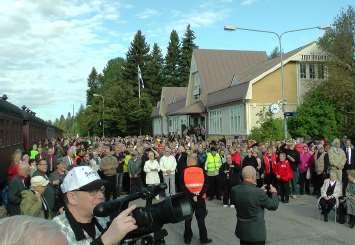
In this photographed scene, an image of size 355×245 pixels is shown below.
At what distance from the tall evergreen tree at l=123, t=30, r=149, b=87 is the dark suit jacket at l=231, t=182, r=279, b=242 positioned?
8660 cm

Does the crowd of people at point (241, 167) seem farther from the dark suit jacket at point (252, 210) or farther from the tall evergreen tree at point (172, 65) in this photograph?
the tall evergreen tree at point (172, 65)

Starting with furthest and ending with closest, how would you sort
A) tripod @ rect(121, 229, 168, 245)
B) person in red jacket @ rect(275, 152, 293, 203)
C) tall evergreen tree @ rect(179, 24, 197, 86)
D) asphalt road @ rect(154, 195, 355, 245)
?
tall evergreen tree @ rect(179, 24, 197, 86), person in red jacket @ rect(275, 152, 293, 203), asphalt road @ rect(154, 195, 355, 245), tripod @ rect(121, 229, 168, 245)

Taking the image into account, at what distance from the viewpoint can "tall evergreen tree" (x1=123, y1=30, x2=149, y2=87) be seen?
307ft

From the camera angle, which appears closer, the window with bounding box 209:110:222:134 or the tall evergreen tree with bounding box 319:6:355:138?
the tall evergreen tree with bounding box 319:6:355:138

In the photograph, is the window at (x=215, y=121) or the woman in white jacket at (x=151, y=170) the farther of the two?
the window at (x=215, y=121)

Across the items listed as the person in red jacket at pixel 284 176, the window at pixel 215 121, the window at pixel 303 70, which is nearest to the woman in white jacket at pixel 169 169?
the person in red jacket at pixel 284 176

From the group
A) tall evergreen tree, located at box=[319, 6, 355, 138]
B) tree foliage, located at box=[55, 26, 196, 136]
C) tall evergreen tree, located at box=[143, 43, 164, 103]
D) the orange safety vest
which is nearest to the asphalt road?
the orange safety vest

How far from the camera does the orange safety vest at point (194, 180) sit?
1056 cm

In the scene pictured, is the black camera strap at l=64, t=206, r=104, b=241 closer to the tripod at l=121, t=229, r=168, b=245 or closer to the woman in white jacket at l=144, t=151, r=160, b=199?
the tripod at l=121, t=229, r=168, b=245

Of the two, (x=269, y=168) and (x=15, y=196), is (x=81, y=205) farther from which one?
(x=269, y=168)

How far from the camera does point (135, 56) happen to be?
94.2 metres

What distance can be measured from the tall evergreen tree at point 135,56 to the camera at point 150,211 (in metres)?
90.8

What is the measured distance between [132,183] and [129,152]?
2.15 metres

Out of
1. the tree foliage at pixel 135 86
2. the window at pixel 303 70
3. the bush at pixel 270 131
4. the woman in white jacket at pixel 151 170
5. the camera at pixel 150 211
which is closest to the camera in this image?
the camera at pixel 150 211
